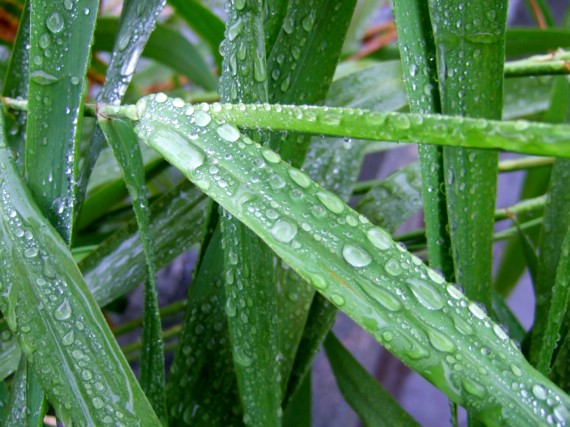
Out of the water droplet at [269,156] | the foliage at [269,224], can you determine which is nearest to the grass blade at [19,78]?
the foliage at [269,224]

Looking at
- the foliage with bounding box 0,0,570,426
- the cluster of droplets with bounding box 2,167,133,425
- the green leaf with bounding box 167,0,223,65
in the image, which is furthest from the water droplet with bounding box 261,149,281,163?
the green leaf with bounding box 167,0,223,65

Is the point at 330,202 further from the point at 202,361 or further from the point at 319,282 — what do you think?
the point at 202,361

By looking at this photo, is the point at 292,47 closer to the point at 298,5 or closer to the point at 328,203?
the point at 298,5

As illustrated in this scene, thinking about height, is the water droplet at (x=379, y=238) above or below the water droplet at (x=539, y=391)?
above

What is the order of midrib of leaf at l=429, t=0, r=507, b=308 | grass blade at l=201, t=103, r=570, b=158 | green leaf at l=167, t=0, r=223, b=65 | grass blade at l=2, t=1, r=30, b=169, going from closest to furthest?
grass blade at l=201, t=103, r=570, b=158
midrib of leaf at l=429, t=0, r=507, b=308
grass blade at l=2, t=1, r=30, b=169
green leaf at l=167, t=0, r=223, b=65

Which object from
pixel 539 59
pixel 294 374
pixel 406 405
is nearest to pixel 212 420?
pixel 294 374

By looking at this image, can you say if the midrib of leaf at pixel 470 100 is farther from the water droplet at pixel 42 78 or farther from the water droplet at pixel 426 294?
the water droplet at pixel 42 78

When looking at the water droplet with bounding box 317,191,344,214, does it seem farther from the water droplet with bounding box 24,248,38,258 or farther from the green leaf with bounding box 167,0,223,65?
the green leaf with bounding box 167,0,223,65
